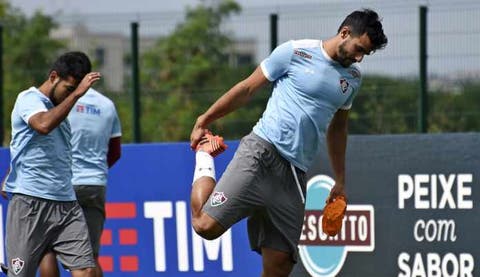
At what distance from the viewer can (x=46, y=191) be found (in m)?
9.30

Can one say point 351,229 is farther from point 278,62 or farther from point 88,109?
point 278,62

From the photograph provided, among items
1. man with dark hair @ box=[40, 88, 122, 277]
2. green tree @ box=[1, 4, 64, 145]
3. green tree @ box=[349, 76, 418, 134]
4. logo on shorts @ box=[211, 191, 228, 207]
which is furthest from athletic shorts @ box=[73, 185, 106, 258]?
green tree @ box=[1, 4, 64, 145]

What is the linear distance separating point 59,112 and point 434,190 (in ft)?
10.3

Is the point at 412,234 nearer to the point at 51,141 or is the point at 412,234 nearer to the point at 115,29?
the point at 51,141

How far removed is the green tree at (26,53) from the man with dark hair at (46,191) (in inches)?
222

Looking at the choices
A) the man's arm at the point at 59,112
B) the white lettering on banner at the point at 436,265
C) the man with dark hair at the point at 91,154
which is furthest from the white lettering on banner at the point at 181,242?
the man's arm at the point at 59,112

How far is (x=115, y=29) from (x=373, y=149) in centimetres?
472

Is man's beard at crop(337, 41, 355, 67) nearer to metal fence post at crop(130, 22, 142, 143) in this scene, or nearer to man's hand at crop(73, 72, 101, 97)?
man's hand at crop(73, 72, 101, 97)

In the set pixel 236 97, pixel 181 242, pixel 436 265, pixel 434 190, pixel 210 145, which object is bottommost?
pixel 436 265

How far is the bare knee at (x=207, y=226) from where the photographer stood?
8312 millimetres

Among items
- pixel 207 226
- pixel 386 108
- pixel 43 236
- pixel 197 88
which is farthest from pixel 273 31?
pixel 207 226

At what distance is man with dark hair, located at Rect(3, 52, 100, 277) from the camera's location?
9.22 m

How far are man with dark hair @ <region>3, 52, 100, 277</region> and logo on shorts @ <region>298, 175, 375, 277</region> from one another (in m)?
2.24

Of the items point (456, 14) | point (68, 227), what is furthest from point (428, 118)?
point (68, 227)
